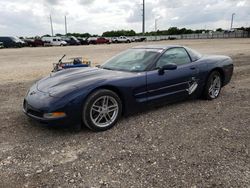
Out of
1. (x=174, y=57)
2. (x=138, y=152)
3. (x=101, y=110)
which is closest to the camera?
(x=138, y=152)

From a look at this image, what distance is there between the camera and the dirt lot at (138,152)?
2881 millimetres

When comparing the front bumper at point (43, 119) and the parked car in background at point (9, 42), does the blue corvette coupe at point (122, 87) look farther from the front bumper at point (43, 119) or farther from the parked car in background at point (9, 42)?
the parked car in background at point (9, 42)

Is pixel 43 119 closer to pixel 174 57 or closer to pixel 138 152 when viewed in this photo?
pixel 138 152

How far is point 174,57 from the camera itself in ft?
17.2

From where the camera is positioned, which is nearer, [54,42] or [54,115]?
[54,115]

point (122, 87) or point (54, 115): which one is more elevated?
point (122, 87)

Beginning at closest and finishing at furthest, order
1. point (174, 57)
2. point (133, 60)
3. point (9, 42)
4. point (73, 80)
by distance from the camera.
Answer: point (73, 80), point (133, 60), point (174, 57), point (9, 42)

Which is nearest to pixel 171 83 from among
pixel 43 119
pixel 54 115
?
pixel 54 115

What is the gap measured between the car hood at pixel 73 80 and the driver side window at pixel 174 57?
2.70 feet

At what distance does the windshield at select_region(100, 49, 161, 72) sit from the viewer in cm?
478

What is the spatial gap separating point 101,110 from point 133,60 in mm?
1392

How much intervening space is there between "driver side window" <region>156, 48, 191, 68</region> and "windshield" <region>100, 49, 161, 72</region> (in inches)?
6.2

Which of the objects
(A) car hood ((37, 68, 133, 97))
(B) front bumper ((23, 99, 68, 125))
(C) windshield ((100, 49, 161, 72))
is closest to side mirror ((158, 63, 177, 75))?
(C) windshield ((100, 49, 161, 72))

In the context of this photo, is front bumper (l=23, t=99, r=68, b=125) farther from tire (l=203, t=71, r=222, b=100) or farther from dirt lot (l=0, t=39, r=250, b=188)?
tire (l=203, t=71, r=222, b=100)
